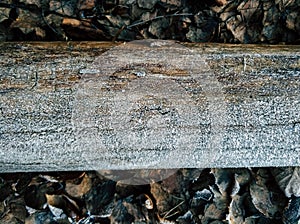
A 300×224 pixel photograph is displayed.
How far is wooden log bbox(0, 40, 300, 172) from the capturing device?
3.10 feet

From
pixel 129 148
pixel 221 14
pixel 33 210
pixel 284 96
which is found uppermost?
pixel 221 14

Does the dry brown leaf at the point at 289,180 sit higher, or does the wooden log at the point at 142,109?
the wooden log at the point at 142,109

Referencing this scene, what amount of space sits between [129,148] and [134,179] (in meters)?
0.36

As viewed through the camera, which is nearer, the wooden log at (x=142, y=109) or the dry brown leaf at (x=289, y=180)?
the wooden log at (x=142, y=109)

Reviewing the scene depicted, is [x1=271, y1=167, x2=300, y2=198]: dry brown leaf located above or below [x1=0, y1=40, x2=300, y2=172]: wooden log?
below

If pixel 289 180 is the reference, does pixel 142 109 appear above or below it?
above

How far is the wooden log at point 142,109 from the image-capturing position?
3.10 ft

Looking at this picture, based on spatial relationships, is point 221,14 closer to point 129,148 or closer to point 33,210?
point 129,148

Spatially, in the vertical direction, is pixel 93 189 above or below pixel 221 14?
below

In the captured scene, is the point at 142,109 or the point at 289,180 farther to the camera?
the point at 289,180

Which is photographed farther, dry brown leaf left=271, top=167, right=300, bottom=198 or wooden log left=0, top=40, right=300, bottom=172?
dry brown leaf left=271, top=167, right=300, bottom=198

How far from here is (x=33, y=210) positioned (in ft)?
4.24

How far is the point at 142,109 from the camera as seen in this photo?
0.95 m

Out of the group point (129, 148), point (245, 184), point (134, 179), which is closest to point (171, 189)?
point (134, 179)
